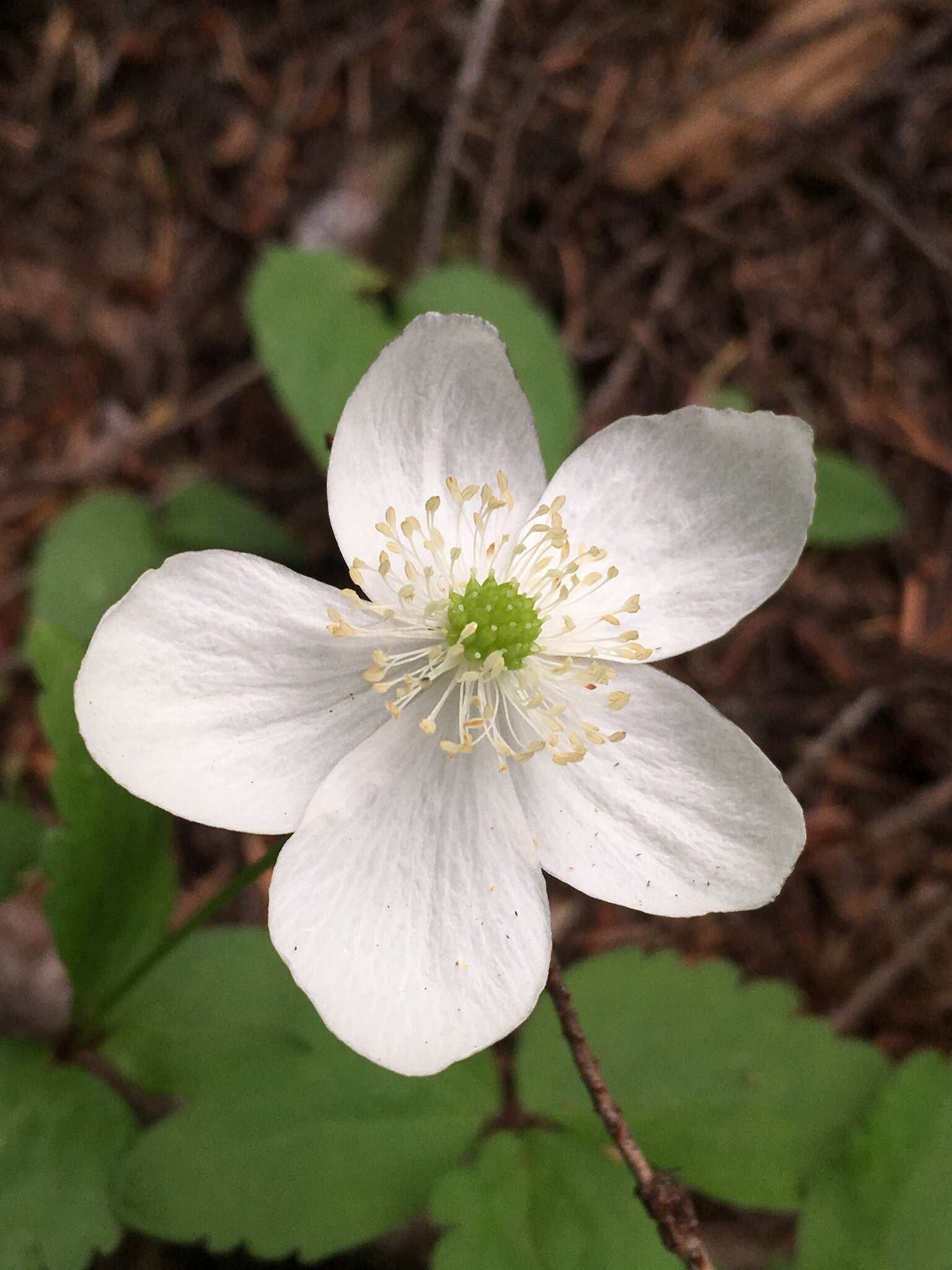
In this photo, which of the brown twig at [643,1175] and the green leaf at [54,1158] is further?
the green leaf at [54,1158]

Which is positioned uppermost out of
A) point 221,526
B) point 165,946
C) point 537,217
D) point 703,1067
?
point 537,217

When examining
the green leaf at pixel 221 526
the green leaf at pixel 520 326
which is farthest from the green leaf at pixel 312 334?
the green leaf at pixel 221 526

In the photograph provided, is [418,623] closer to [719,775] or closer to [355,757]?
[355,757]

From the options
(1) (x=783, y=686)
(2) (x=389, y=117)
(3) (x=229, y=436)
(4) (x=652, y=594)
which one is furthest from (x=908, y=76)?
(4) (x=652, y=594)

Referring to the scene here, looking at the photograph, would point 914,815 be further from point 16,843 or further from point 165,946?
point 16,843

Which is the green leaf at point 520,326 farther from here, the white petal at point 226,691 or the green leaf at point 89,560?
the white petal at point 226,691

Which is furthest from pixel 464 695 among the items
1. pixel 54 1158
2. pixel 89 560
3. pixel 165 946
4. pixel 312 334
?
pixel 89 560
